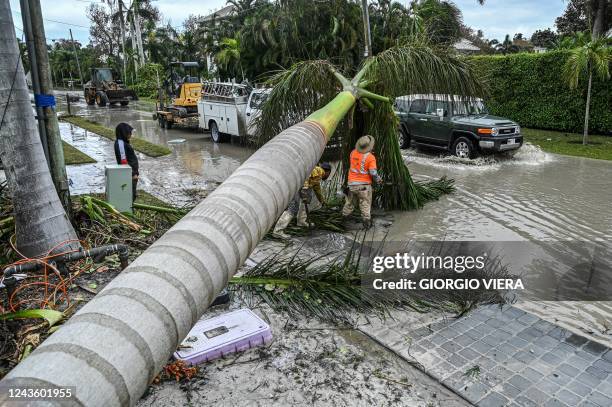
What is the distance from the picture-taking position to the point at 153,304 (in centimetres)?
→ 122

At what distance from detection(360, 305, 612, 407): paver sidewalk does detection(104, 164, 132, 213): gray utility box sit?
453 cm

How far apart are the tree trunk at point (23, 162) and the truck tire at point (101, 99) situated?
1234 inches

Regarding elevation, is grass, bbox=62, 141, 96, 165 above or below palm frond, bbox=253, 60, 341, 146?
below

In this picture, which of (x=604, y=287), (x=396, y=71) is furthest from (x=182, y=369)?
(x=604, y=287)

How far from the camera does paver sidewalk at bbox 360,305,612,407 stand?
3572 millimetres

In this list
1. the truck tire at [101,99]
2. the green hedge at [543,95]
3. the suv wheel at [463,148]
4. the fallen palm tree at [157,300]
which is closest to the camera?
the fallen palm tree at [157,300]

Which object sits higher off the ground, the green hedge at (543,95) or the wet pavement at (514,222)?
the green hedge at (543,95)

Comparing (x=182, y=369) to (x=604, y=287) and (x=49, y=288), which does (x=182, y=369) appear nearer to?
(x=49, y=288)

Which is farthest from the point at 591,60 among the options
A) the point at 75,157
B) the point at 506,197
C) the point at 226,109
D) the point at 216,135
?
the point at 75,157

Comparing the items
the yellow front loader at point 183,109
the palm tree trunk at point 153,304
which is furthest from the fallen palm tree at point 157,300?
the yellow front loader at point 183,109

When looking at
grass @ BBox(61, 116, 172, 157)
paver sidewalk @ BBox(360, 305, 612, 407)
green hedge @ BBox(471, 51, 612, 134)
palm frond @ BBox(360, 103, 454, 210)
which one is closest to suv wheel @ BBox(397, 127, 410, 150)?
green hedge @ BBox(471, 51, 612, 134)

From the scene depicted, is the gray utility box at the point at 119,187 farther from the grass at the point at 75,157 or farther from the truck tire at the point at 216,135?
the truck tire at the point at 216,135

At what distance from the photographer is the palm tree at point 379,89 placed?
623 centimetres

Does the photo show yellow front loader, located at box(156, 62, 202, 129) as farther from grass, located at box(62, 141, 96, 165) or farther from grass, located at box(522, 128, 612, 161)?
grass, located at box(522, 128, 612, 161)
